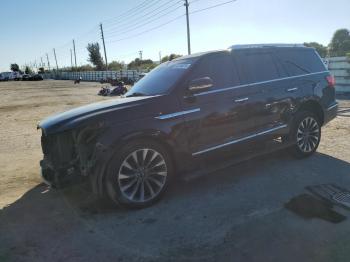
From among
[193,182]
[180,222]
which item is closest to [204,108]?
[193,182]

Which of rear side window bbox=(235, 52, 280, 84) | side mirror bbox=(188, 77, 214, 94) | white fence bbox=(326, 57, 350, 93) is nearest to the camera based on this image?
side mirror bbox=(188, 77, 214, 94)

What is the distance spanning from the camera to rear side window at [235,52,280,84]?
5301 mm

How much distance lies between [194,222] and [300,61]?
3725 mm

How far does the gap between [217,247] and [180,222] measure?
672mm

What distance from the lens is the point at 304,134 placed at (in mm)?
5973

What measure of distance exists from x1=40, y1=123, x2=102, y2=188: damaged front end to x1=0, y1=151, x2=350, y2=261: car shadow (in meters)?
0.45

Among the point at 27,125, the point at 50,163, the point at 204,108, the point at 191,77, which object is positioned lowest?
the point at 27,125

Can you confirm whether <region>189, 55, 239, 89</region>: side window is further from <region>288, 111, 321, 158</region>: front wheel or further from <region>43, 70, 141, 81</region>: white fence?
<region>43, 70, 141, 81</region>: white fence

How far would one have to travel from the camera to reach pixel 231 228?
146 inches

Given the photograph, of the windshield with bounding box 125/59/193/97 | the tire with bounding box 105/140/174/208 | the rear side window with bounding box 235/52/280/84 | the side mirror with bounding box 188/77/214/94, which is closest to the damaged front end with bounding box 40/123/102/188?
the tire with bounding box 105/140/174/208

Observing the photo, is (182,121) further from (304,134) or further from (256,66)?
(304,134)

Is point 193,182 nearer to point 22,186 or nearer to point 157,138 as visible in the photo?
point 157,138

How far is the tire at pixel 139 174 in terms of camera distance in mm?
4070

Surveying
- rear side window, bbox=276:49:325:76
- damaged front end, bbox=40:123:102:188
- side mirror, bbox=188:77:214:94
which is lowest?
damaged front end, bbox=40:123:102:188
